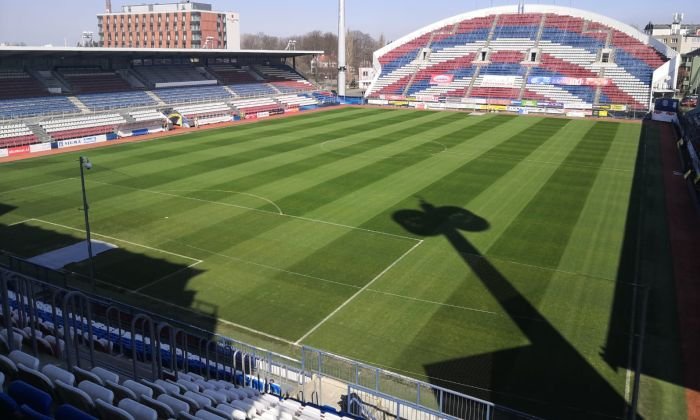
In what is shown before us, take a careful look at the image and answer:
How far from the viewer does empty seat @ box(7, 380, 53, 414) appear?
7.70 m

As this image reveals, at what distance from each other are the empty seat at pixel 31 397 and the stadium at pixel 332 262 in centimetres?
4

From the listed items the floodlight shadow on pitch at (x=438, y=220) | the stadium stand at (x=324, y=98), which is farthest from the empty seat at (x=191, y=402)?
the stadium stand at (x=324, y=98)

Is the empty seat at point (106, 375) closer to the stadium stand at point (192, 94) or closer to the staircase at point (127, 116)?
the staircase at point (127, 116)

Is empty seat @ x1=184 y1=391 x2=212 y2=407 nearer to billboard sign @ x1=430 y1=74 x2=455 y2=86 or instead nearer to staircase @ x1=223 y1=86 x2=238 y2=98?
staircase @ x1=223 y1=86 x2=238 y2=98

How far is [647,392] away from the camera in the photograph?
1520cm

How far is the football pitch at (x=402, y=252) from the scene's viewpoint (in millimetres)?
16766

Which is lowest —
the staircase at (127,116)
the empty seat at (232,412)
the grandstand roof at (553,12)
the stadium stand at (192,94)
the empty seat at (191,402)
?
the empty seat at (232,412)

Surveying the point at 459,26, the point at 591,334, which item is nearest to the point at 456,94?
the point at 459,26

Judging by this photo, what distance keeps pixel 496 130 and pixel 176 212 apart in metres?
39.7

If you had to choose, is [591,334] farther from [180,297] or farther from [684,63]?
[684,63]

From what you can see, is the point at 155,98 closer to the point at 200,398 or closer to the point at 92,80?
the point at 92,80

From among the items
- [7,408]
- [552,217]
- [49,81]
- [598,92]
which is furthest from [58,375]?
[598,92]

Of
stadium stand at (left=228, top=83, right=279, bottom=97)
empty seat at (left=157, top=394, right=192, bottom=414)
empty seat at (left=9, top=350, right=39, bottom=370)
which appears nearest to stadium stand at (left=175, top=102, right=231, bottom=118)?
stadium stand at (left=228, top=83, right=279, bottom=97)

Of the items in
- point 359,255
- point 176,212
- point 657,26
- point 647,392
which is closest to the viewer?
point 647,392
